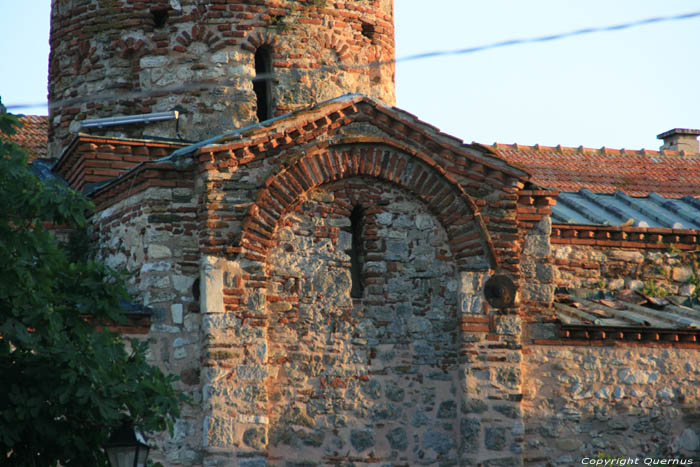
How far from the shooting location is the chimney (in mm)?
20922

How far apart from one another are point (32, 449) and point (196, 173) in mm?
3828

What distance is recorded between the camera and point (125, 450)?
25.7 feet

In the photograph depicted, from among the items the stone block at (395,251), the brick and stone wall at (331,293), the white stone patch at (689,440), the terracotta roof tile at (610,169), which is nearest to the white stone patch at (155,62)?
the brick and stone wall at (331,293)

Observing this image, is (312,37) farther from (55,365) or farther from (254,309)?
(55,365)

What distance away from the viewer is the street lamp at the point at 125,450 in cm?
783

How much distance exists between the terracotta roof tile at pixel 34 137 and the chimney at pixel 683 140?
1107 cm

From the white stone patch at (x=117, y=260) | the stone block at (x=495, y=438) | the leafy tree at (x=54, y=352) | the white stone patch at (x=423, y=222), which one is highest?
the white stone patch at (x=423, y=222)

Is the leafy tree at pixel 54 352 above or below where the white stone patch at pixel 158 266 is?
below

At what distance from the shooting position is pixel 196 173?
37.6ft

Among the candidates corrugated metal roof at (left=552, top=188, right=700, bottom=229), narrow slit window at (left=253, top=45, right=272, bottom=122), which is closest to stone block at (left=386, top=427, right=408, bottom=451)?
corrugated metal roof at (left=552, top=188, right=700, bottom=229)

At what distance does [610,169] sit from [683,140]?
4.10 metres

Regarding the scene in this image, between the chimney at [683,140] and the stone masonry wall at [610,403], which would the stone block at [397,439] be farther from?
the chimney at [683,140]

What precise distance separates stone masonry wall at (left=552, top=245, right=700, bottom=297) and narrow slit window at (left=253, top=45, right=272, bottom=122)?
3.89 metres

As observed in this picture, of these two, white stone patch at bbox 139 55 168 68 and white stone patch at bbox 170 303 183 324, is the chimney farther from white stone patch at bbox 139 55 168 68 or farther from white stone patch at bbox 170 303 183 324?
white stone patch at bbox 170 303 183 324
